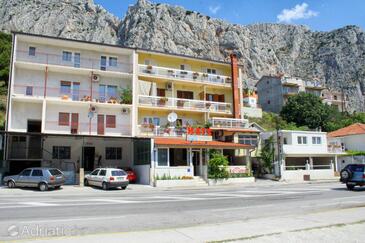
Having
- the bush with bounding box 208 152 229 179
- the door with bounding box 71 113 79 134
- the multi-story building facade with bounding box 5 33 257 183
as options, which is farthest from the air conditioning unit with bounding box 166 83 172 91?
the bush with bounding box 208 152 229 179

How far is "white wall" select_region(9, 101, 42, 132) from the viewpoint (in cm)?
3143

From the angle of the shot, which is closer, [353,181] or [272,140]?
[353,181]

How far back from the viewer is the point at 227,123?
3741 cm

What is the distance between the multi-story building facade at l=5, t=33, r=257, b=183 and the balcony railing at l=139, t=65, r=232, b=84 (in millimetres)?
115

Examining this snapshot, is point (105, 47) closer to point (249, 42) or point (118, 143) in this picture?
point (118, 143)

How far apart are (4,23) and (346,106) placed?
340 feet

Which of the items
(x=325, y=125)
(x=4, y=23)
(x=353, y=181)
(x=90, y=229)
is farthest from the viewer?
(x=4, y=23)

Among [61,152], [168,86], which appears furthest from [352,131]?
[61,152]

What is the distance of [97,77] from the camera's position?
34.8 m

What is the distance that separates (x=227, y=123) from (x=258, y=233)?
29838mm

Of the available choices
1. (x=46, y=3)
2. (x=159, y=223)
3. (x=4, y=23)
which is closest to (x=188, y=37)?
(x=46, y=3)

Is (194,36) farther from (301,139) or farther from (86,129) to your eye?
(86,129)

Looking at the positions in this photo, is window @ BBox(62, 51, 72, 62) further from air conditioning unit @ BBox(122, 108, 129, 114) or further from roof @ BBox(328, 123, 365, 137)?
roof @ BBox(328, 123, 365, 137)

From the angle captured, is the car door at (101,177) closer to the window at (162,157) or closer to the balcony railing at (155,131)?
the window at (162,157)
